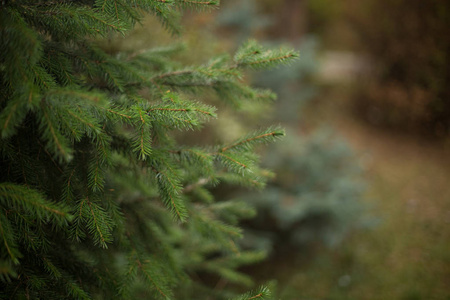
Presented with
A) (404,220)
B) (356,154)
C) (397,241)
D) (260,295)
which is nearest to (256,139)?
(260,295)

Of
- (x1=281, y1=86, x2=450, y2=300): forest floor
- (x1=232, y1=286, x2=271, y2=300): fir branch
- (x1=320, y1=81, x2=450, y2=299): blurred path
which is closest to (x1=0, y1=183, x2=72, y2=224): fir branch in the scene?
(x1=232, y1=286, x2=271, y2=300): fir branch

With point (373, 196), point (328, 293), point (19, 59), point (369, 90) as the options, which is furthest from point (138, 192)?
point (369, 90)

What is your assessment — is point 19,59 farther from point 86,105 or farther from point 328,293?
point 328,293

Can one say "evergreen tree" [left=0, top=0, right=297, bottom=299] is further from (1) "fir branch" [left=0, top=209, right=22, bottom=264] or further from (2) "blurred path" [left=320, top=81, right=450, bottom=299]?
(2) "blurred path" [left=320, top=81, right=450, bottom=299]

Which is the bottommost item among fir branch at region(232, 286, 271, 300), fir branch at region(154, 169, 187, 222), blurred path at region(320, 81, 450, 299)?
blurred path at region(320, 81, 450, 299)

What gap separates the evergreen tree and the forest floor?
319cm

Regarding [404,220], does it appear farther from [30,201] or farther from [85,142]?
[30,201]

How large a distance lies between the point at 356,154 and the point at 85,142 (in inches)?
191

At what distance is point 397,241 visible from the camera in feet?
16.1

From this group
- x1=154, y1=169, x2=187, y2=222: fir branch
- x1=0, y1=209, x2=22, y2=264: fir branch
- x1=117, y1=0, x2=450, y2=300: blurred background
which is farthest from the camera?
x1=117, y1=0, x2=450, y2=300: blurred background

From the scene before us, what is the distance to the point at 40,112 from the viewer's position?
1108mm

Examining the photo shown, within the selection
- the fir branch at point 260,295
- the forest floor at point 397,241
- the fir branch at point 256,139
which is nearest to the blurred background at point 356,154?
the forest floor at point 397,241

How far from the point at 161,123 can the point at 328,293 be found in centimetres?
385

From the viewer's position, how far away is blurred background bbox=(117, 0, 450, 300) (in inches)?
162
